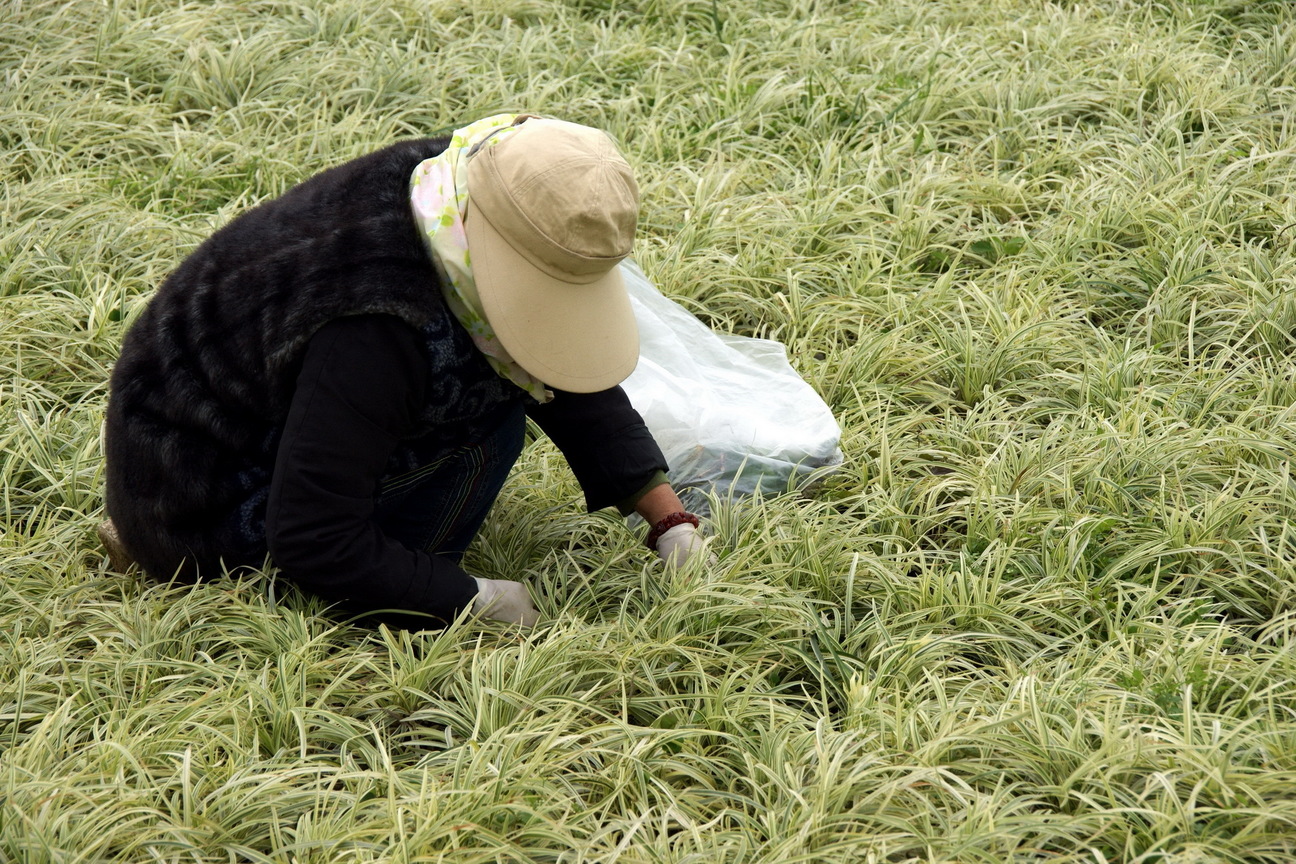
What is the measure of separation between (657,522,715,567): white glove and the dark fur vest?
0.47 meters

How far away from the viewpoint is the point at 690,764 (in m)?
1.99

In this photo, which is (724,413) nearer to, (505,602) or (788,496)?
(788,496)

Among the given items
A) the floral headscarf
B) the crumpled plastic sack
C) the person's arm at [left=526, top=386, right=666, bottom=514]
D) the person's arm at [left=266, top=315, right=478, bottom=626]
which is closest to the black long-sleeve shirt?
the person's arm at [left=266, top=315, right=478, bottom=626]

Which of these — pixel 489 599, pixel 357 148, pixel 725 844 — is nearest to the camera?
pixel 725 844

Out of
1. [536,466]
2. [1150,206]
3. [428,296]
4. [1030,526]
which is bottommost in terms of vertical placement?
[536,466]

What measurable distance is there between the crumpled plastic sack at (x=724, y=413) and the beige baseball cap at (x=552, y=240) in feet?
2.48

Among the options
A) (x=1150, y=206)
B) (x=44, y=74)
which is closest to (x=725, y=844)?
(x=1150, y=206)

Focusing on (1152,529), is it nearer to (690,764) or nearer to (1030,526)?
(1030,526)

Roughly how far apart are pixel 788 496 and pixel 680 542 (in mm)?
357

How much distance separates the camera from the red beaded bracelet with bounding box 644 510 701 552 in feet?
8.04

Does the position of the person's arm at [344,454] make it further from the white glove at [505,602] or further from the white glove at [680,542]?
the white glove at [680,542]

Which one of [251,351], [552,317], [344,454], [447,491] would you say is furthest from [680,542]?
[251,351]

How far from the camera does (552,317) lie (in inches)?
77.1

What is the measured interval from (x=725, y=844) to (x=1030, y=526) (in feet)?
3.69
